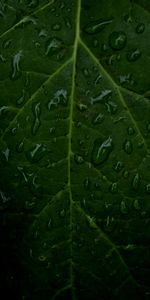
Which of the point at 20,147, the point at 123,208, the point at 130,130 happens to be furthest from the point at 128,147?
the point at 20,147

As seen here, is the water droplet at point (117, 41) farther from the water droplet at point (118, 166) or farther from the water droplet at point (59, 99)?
the water droplet at point (118, 166)

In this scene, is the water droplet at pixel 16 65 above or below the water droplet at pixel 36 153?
above

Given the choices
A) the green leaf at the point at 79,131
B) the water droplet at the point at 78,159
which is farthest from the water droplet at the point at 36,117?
the water droplet at the point at 78,159

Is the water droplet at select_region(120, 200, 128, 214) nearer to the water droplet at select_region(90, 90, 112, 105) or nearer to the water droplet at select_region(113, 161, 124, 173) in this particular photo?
the water droplet at select_region(113, 161, 124, 173)

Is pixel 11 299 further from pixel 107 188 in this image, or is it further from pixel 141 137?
pixel 141 137

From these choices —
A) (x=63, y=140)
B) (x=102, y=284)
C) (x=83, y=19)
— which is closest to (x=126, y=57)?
(x=83, y=19)
